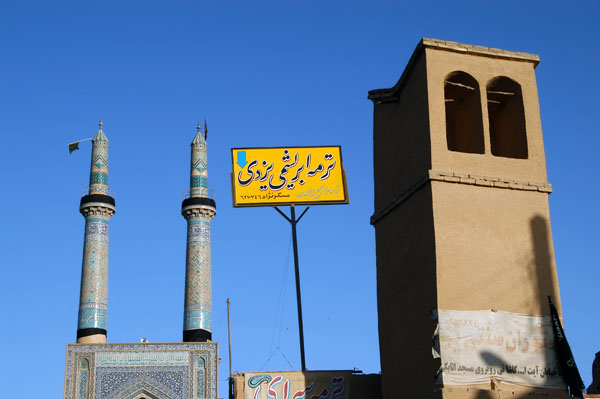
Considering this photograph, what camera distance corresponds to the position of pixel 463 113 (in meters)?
17.2

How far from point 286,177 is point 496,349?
10.00 meters

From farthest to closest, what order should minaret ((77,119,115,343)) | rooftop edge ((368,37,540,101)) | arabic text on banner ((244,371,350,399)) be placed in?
minaret ((77,119,115,343)), arabic text on banner ((244,371,350,399)), rooftop edge ((368,37,540,101))

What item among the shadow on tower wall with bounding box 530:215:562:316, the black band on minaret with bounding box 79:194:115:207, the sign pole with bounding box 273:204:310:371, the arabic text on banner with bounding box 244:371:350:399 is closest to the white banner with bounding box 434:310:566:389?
the shadow on tower wall with bounding box 530:215:562:316

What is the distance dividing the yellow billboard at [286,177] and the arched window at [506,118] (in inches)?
271

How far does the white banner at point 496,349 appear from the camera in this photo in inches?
547

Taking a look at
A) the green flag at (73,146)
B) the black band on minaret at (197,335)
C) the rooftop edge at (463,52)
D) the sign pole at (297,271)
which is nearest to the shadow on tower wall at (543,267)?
the rooftop edge at (463,52)

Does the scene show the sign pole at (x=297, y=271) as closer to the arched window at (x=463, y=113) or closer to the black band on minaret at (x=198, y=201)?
the arched window at (x=463, y=113)

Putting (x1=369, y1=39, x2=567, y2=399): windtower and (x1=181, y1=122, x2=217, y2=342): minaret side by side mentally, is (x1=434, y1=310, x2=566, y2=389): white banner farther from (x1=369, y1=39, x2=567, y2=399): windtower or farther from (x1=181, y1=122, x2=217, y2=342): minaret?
(x1=181, y1=122, x2=217, y2=342): minaret

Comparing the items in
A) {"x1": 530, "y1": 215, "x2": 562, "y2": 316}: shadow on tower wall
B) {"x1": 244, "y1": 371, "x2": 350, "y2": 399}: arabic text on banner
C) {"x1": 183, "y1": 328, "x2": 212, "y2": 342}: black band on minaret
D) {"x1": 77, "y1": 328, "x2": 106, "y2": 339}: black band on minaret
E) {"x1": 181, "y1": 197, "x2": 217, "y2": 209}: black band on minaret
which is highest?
{"x1": 181, "y1": 197, "x2": 217, "y2": 209}: black band on minaret

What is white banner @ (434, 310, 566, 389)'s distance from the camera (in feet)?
45.6

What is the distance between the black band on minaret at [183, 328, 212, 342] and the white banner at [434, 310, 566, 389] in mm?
18623

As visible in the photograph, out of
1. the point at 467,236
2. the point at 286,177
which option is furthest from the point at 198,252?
the point at 467,236

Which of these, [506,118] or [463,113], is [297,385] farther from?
[506,118]

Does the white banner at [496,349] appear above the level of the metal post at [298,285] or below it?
below
